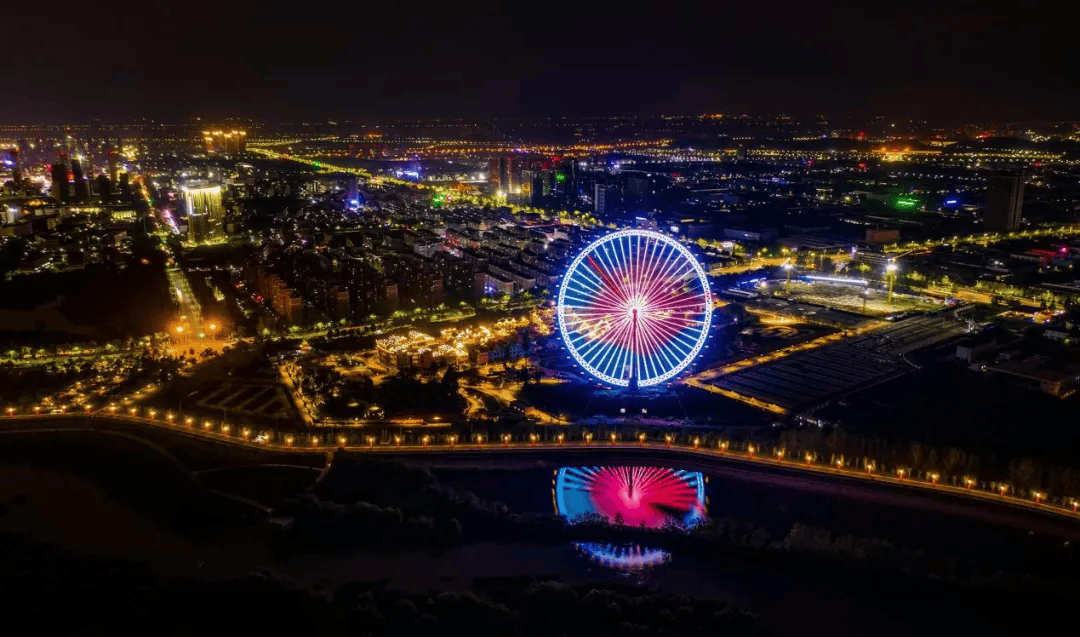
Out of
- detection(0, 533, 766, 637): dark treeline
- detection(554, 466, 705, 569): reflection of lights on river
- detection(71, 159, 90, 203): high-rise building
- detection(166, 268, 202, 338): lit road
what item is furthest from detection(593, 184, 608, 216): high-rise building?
detection(0, 533, 766, 637): dark treeline

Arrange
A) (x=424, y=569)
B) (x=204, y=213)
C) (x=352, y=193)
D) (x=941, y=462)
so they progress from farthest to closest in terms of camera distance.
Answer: (x=352, y=193)
(x=204, y=213)
(x=941, y=462)
(x=424, y=569)

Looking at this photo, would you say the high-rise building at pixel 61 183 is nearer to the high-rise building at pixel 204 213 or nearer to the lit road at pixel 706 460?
the high-rise building at pixel 204 213

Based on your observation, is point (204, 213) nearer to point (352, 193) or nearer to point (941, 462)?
point (352, 193)

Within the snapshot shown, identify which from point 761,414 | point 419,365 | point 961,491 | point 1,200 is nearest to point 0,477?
point 419,365

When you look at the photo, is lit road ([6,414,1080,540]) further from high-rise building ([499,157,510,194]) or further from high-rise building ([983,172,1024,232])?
high-rise building ([499,157,510,194])

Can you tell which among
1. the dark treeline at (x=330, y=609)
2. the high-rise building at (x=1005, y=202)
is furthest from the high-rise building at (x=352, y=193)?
the dark treeline at (x=330, y=609)

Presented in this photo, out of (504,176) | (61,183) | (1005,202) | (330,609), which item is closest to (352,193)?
(504,176)

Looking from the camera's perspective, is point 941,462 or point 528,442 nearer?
point 941,462
